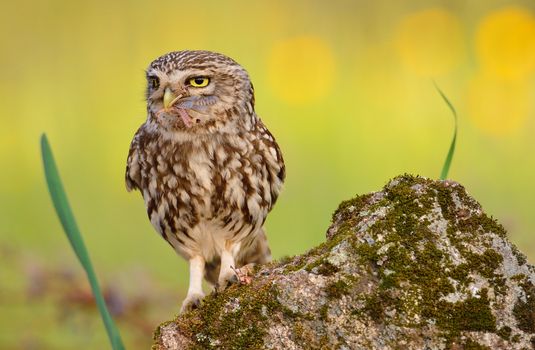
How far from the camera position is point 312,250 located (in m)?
2.90

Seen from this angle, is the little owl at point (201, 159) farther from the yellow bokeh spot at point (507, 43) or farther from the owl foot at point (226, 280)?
the yellow bokeh spot at point (507, 43)

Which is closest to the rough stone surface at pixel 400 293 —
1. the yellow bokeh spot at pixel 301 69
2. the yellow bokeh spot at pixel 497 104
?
the yellow bokeh spot at pixel 497 104

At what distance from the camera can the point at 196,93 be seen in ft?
12.1

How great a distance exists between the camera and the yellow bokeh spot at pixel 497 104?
7.19 meters

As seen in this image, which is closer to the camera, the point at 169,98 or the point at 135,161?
the point at 169,98

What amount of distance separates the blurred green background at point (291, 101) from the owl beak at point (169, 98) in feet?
6.66

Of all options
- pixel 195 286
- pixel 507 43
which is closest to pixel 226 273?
pixel 195 286

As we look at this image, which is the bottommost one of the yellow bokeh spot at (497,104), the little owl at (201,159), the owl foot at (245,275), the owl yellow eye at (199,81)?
the owl foot at (245,275)

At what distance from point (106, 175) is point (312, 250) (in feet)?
14.3

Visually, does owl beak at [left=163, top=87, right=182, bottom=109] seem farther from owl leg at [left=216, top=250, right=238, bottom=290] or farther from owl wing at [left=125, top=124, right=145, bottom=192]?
owl leg at [left=216, top=250, right=238, bottom=290]

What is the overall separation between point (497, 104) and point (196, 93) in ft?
13.2

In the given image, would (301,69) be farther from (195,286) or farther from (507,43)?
(195,286)

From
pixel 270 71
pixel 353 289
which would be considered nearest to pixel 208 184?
pixel 353 289

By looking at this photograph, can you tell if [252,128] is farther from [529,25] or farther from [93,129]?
[529,25]
